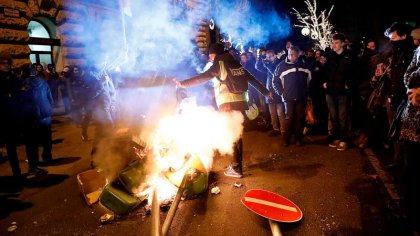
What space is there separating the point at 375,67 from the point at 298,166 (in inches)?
105

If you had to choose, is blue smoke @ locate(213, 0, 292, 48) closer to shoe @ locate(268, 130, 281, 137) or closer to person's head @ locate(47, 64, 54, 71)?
person's head @ locate(47, 64, 54, 71)

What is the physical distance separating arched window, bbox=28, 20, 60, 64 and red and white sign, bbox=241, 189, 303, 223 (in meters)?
10.9

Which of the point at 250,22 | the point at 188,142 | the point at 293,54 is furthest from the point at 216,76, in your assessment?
the point at 250,22

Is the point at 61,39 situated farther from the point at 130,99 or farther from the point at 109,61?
the point at 130,99

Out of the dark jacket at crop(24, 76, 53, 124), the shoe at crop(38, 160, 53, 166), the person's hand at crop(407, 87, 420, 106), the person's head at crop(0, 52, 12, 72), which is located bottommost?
the shoe at crop(38, 160, 53, 166)

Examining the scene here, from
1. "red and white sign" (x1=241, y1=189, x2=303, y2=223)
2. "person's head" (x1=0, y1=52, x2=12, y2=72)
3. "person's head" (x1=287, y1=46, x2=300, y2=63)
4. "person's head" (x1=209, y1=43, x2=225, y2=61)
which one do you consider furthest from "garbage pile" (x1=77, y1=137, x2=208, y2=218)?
"person's head" (x1=287, y1=46, x2=300, y2=63)

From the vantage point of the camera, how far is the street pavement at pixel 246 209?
3.95 m

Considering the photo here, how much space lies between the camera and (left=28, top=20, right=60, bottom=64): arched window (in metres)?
12.1

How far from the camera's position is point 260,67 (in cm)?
938

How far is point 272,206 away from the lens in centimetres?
416

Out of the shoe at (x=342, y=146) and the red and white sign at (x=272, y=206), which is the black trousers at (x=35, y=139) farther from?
the shoe at (x=342, y=146)

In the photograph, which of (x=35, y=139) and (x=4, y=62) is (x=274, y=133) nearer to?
(x=35, y=139)

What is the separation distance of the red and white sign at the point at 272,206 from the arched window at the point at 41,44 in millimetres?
10866

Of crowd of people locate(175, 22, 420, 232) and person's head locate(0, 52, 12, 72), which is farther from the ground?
person's head locate(0, 52, 12, 72)
